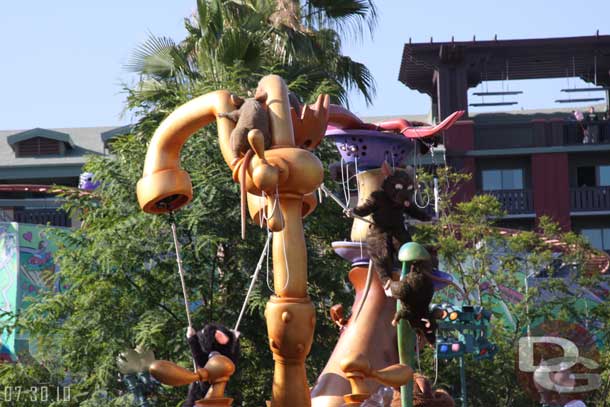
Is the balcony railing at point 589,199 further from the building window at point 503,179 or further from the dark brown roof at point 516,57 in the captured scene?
the dark brown roof at point 516,57

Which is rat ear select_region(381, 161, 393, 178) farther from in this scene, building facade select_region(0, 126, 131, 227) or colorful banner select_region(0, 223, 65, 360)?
building facade select_region(0, 126, 131, 227)

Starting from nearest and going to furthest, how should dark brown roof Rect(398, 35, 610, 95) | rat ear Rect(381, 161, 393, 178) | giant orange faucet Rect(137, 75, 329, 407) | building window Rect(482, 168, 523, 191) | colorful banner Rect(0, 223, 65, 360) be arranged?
giant orange faucet Rect(137, 75, 329, 407)
rat ear Rect(381, 161, 393, 178)
colorful banner Rect(0, 223, 65, 360)
dark brown roof Rect(398, 35, 610, 95)
building window Rect(482, 168, 523, 191)

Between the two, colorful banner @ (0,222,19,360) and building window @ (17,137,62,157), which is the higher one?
building window @ (17,137,62,157)

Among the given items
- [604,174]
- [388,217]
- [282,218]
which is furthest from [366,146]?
[604,174]

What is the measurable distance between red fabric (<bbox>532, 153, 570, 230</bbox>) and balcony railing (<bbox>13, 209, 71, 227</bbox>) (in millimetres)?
13413

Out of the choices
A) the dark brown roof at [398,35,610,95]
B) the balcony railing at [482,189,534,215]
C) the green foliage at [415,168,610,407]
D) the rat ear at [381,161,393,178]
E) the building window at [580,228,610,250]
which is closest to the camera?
the rat ear at [381,161,393,178]

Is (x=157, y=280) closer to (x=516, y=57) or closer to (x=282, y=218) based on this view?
(x=282, y=218)

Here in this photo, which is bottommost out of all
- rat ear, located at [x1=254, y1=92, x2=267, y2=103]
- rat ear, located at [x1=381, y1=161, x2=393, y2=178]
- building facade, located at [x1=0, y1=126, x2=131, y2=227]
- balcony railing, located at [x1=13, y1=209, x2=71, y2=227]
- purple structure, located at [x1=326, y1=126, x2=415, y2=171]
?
balcony railing, located at [x1=13, y1=209, x2=71, y2=227]

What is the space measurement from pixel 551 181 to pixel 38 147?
13.6 meters

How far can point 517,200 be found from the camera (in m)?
36.7

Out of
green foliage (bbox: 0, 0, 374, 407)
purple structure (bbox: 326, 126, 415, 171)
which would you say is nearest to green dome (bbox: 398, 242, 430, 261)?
purple structure (bbox: 326, 126, 415, 171)

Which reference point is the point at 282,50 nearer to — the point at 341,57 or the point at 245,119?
the point at 341,57

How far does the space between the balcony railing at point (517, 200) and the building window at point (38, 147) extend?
11533 mm

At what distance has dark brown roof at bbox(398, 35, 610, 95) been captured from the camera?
116 ft
